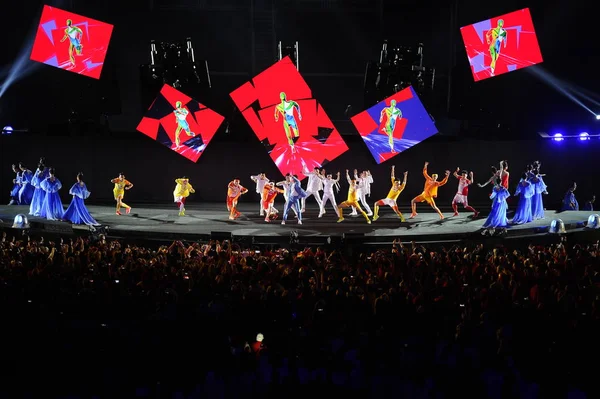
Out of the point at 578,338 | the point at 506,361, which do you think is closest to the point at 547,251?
the point at 578,338

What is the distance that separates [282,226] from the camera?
14547 millimetres

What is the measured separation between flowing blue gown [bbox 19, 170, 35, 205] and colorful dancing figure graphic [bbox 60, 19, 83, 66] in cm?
367

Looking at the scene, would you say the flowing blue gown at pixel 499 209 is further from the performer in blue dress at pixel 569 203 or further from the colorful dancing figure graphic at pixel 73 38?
the colorful dancing figure graphic at pixel 73 38

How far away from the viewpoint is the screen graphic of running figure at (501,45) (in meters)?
16.4

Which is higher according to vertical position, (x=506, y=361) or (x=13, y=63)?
(x=13, y=63)

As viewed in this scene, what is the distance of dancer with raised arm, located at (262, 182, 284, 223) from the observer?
50.5ft

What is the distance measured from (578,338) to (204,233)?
920 centimetres

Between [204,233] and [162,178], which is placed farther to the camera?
[162,178]

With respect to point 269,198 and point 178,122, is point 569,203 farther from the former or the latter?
point 178,122

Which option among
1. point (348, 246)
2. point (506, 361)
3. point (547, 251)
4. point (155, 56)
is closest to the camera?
point (506, 361)

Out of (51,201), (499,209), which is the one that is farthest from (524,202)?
(51,201)

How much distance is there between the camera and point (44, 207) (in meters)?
15.0

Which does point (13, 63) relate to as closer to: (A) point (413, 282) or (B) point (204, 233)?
(B) point (204, 233)

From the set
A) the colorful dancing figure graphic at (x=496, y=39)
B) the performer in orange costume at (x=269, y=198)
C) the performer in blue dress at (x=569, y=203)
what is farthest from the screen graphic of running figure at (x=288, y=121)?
the performer in blue dress at (x=569, y=203)
